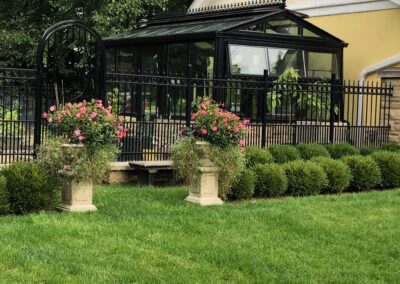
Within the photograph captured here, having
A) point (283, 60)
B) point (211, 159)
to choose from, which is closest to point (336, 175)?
point (211, 159)

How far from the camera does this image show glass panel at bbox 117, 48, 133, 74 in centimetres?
1703

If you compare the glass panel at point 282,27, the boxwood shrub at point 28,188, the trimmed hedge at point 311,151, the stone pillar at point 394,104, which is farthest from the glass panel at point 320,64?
the boxwood shrub at point 28,188

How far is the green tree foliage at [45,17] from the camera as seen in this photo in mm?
19328

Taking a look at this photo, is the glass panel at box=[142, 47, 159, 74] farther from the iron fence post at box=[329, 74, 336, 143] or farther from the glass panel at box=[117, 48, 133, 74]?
the iron fence post at box=[329, 74, 336, 143]

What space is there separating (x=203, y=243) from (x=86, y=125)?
7.59 feet

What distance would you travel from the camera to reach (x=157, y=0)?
20031 mm

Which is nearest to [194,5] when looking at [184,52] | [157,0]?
[157,0]

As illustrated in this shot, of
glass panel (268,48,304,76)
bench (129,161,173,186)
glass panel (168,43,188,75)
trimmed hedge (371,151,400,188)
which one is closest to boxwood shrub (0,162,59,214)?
bench (129,161,173,186)

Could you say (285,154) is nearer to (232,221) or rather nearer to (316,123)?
(316,123)

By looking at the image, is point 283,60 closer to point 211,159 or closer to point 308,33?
point 308,33

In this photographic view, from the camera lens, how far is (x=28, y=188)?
→ 7117mm

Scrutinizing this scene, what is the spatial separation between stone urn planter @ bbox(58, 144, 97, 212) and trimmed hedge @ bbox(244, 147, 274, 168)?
3148 mm

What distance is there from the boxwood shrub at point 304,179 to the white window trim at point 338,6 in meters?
7.78

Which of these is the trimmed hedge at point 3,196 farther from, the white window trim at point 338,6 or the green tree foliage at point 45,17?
the green tree foliage at point 45,17
